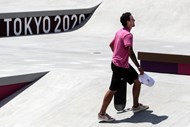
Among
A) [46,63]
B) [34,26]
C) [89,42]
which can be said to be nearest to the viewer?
[46,63]

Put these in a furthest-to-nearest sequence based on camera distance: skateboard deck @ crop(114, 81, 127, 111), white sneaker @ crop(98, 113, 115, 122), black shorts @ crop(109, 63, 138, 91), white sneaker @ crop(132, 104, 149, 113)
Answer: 1. white sneaker @ crop(132, 104, 149, 113)
2. white sneaker @ crop(98, 113, 115, 122)
3. skateboard deck @ crop(114, 81, 127, 111)
4. black shorts @ crop(109, 63, 138, 91)

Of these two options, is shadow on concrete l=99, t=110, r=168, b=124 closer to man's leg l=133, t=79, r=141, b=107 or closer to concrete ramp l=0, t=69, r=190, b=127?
concrete ramp l=0, t=69, r=190, b=127

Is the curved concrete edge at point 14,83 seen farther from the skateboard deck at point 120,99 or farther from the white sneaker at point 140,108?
the white sneaker at point 140,108

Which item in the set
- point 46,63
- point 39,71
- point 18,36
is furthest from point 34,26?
point 39,71

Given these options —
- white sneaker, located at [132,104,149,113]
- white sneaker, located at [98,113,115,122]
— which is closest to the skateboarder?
white sneaker, located at [98,113,115,122]

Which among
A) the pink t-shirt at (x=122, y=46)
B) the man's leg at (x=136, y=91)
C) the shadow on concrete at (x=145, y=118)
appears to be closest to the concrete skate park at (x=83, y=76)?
the shadow on concrete at (x=145, y=118)

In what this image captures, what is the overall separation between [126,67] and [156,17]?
1166 centimetres

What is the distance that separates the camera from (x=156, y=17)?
68.3ft

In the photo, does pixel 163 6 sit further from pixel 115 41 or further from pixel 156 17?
pixel 115 41

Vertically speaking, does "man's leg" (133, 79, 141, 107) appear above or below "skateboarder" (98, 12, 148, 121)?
below

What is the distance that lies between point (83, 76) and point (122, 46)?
270 cm

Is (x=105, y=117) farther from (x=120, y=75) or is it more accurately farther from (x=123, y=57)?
(x=123, y=57)

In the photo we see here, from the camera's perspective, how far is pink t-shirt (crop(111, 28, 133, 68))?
9.20 m

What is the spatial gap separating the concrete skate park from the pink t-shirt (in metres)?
1.11
